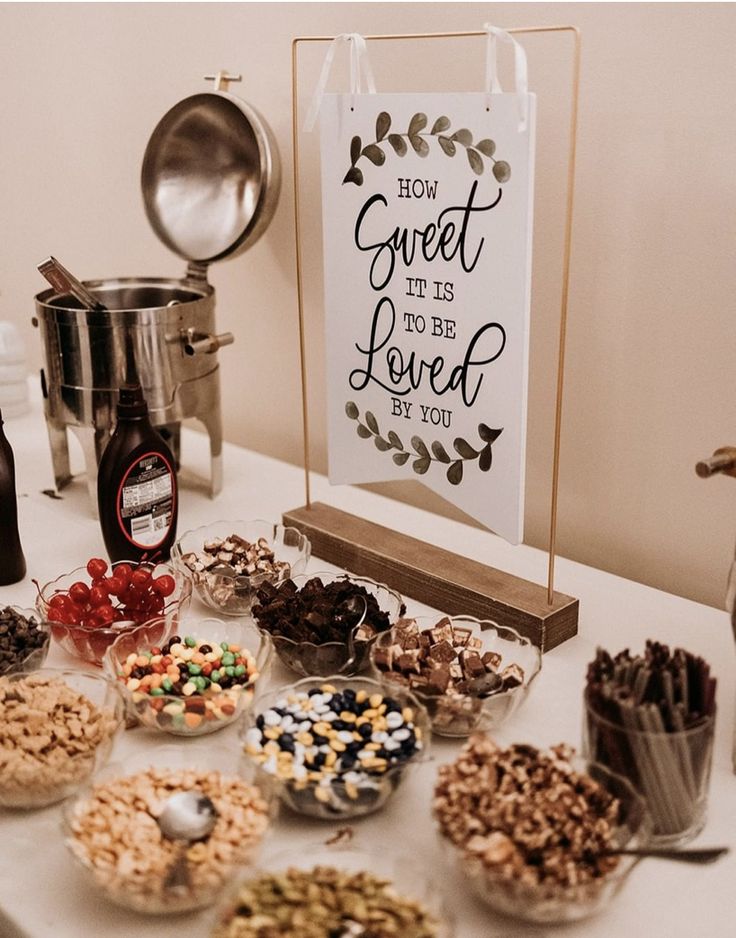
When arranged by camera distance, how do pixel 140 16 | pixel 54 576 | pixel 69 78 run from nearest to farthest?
pixel 54 576, pixel 140 16, pixel 69 78

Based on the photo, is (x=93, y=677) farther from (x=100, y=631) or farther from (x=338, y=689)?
(x=338, y=689)

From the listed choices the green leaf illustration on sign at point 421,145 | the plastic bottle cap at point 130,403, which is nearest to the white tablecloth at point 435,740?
the plastic bottle cap at point 130,403

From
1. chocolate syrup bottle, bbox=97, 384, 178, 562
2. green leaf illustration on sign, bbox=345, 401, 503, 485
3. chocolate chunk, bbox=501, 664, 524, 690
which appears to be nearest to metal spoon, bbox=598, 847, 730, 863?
chocolate chunk, bbox=501, 664, 524, 690

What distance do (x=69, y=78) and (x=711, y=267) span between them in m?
1.39

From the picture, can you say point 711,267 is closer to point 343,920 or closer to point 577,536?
point 577,536

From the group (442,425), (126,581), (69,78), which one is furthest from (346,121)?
(69,78)

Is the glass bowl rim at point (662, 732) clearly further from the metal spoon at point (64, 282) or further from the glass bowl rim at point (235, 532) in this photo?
the metal spoon at point (64, 282)

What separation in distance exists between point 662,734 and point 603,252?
0.66 meters

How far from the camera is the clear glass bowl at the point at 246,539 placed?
50.6 inches

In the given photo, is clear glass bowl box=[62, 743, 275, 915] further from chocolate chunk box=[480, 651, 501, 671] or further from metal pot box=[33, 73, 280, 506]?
metal pot box=[33, 73, 280, 506]

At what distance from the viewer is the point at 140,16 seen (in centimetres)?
186

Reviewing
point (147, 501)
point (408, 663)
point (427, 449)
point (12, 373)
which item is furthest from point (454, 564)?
point (12, 373)

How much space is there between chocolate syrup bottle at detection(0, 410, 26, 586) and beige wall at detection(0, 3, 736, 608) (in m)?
0.57

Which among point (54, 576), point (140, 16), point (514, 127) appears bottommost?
point (54, 576)
